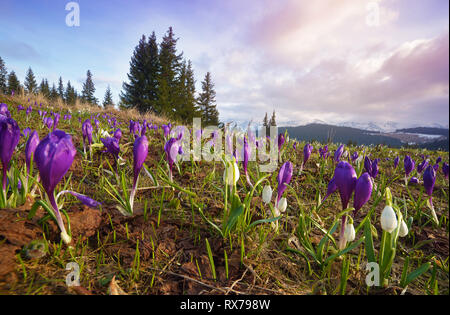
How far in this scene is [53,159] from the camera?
104 cm

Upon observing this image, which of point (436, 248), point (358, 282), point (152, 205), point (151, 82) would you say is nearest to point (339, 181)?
point (358, 282)

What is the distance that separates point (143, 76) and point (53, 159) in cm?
3198

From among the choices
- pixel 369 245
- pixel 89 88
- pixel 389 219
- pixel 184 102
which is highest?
pixel 89 88

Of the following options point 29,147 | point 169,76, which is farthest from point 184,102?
point 29,147

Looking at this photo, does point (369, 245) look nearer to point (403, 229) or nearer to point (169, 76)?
point (403, 229)

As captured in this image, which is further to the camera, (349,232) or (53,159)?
(349,232)

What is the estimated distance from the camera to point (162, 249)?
122 centimetres

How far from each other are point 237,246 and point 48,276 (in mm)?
987

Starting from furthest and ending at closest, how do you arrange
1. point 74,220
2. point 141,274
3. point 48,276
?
point 74,220 < point 141,274 < point 48,276

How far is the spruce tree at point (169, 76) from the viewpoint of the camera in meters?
26.1

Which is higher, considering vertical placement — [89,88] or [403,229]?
[89,88]

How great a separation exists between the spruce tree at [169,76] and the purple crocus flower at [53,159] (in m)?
26.2

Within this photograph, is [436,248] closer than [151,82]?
Yes
